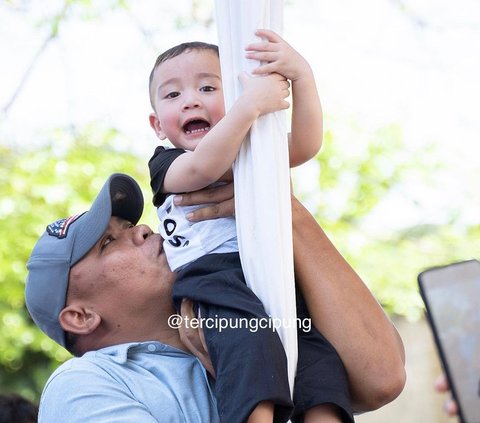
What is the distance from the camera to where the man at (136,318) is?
80.4 inches

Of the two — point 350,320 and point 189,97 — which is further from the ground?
point 189,97

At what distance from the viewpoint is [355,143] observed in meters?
6.74

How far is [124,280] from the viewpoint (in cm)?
224

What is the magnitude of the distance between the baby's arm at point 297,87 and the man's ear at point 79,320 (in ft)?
2.00

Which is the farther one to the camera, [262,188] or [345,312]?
[345,312]

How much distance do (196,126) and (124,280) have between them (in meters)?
0.41

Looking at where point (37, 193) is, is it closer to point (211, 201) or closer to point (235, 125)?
point (211, 201)

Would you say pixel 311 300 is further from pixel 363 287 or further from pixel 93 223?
pixel 93 223

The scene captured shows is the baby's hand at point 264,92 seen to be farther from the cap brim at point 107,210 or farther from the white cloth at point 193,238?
the cap brim at point 107,210

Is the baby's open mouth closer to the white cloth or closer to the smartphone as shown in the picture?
the white cloth

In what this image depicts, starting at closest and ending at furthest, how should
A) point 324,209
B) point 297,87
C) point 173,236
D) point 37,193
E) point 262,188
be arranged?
1. point 262,188
2. point 297,87
3. point 173,236
4. point 37,193
5. point 324,209

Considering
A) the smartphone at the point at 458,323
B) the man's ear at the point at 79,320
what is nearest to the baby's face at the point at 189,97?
the man's ear at the point at 79,320

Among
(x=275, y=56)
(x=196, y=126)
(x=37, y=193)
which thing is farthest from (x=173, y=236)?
Result: (x=37, y=193)

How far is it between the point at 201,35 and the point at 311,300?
479 cm
